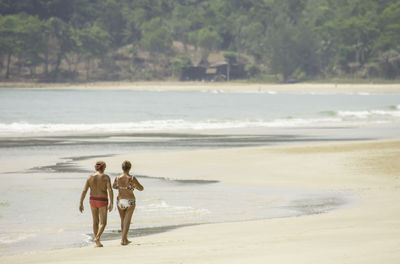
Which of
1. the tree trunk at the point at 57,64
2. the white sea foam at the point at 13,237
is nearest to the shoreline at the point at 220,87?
the tree trunk at the point at 57,64

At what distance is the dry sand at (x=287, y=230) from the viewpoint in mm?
8414

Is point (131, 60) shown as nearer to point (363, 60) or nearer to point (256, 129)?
point (363, 60)

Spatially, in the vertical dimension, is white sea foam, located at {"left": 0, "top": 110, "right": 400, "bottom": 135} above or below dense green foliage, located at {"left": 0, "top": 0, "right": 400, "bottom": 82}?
below

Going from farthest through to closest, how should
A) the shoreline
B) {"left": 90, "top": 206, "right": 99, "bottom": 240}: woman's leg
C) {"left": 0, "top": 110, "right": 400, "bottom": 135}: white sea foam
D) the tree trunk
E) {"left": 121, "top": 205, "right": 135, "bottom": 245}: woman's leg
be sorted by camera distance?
the tree trunk < the shoreline < {"left": 0, "top": 110, "right": 400, "bottom": 135}: white sea foam < {"left": 90, "top": 206, "right": 99, "bottom": 240}: woman's leg < {"left": 121, "top": 205, "right": 135, "bottom": 245}: woman's leg

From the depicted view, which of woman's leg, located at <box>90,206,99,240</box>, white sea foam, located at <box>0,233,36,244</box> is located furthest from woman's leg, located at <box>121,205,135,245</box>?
white sea foam, located at <box>0,233,36,244</box>

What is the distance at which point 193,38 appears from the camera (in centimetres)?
16312

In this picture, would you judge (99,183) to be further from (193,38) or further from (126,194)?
(193,38)

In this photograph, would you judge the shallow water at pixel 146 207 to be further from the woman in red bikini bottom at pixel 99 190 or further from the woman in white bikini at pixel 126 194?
the woman in white bikini at pixel 126 194

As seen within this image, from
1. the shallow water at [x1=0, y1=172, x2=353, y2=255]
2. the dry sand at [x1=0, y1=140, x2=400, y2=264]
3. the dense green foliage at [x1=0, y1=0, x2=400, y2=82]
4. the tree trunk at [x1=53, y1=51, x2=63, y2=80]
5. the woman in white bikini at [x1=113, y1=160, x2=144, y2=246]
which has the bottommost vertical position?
the shallow water at [x1=0, y1=172, x2=353, y2=255]

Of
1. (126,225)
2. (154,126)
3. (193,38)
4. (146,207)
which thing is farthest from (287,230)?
(193,38)

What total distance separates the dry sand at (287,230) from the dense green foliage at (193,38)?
125 m

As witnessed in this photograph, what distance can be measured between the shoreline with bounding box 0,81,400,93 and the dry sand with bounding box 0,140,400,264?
103 m

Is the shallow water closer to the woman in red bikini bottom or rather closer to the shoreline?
the woman in red bikini bottom

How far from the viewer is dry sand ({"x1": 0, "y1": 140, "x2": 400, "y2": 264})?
8.41m
